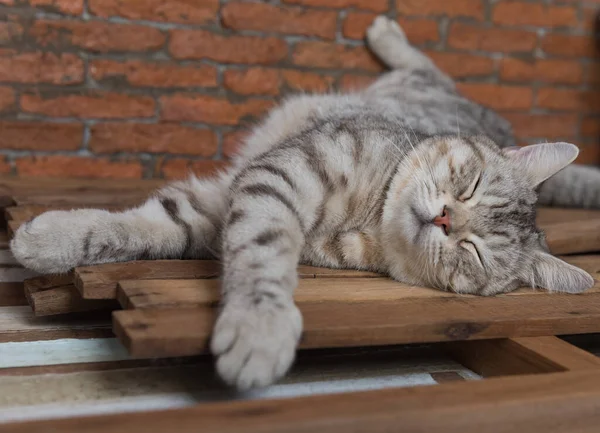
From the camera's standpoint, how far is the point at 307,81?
299 centimetres

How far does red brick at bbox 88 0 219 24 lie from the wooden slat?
6.64 feet

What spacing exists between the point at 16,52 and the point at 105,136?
0.45 m

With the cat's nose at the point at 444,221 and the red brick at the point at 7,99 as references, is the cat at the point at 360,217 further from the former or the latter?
the red brick at the point at 7,99

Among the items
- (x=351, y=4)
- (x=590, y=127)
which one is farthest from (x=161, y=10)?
(x=590, y=127)

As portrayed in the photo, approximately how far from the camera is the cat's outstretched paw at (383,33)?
2.97 meters

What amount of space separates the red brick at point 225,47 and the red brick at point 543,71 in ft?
3.90

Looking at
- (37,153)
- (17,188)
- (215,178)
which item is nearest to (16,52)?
(37,153)

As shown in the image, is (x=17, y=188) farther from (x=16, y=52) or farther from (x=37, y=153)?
(x=16, y=52)

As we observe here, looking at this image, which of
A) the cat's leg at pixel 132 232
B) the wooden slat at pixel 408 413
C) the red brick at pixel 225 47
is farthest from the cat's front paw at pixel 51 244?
the red brick at pixel 225 47

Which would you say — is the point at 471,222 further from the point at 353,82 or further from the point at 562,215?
the point at 353,82

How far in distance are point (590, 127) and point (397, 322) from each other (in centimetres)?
268

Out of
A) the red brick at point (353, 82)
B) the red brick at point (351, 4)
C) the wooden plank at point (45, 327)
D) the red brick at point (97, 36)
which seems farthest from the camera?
the red brick at point (353, 82)

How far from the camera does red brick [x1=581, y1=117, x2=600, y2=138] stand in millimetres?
3496

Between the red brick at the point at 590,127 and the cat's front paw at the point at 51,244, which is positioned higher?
the red brick at the point at 590,127
